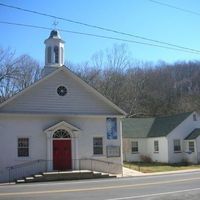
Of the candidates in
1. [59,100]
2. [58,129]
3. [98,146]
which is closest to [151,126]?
[98,146]

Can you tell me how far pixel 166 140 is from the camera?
1860 inches

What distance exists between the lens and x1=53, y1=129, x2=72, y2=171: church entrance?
33737mm

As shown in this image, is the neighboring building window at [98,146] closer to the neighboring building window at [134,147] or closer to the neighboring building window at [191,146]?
the neighboring building window at [191,146]

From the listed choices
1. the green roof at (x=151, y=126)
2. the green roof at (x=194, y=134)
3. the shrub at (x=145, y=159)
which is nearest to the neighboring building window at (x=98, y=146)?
the green roof at (x=151, y=126)

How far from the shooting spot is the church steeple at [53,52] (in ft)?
123

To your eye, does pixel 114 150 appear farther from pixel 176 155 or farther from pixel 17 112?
pixel 176 155

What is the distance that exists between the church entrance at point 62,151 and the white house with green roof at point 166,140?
15.7 metres

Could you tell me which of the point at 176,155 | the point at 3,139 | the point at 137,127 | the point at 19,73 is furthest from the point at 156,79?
the point at 3,139

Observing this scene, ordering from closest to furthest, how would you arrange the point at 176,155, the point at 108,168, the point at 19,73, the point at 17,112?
the point at 17,112
the point at 108,168
the point at 176,155
the point at 19,73

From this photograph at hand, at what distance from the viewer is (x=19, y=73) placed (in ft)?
225

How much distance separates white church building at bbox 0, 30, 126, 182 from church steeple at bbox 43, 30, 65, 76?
218 mm

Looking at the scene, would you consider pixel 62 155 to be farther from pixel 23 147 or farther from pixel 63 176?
pixel 63 176

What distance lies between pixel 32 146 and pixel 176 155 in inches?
780

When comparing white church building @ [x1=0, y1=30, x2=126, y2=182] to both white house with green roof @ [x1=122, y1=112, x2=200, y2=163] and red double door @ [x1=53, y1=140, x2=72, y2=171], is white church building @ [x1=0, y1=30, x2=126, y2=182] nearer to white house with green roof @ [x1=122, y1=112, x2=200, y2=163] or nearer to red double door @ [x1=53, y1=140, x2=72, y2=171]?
red double door @ [x1=53, y1=140, x2=72, y2=171]
